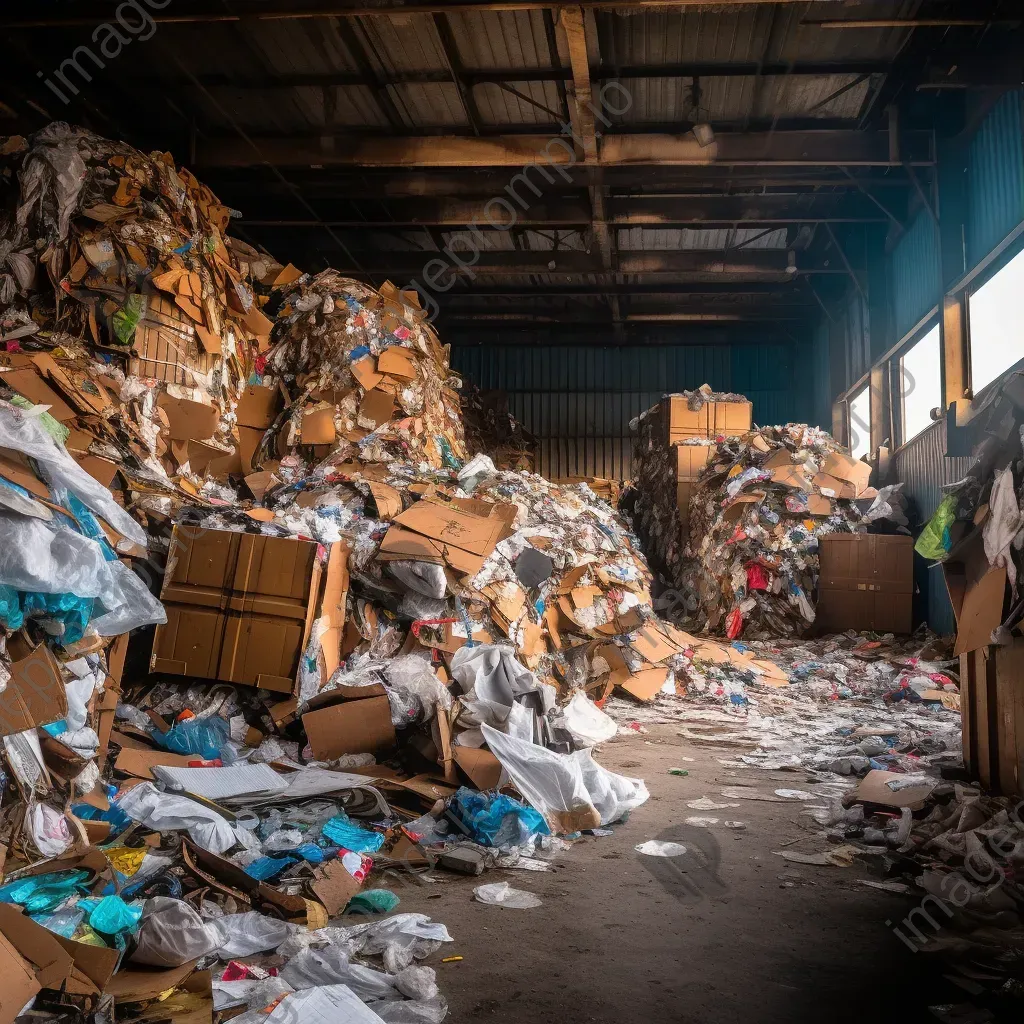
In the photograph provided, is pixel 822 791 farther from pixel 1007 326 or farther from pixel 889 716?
pixel 1007 326

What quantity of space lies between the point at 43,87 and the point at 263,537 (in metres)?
5.10

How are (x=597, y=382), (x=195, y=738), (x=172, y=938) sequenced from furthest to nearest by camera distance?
(x=597, y=382), (x=195, y=738), (x=172, y=938)

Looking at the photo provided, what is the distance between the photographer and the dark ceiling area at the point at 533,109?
244 inches

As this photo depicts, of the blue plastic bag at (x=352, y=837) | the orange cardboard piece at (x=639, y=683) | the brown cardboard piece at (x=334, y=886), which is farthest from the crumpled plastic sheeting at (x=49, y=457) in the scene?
the orange cardboard piece at (x=639, y=683)

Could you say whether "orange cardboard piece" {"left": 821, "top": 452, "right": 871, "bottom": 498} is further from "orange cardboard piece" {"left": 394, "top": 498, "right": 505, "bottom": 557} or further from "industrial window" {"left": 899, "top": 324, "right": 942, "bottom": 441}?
"orange cardboard piece" {"left": 394, "top": 498, "right": 505, "bottom": 557}

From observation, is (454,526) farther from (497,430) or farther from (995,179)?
(497,430)

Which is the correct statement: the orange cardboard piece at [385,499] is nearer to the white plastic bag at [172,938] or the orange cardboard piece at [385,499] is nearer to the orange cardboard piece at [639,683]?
the orange cardboard piece at [639,683]

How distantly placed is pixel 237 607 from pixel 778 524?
6223mm

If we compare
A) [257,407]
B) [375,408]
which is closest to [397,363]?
[375,408]

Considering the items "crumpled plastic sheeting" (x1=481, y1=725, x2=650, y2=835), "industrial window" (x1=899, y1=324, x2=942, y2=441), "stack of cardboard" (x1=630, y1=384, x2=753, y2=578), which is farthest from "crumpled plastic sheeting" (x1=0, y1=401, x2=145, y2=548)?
"stack of cardboard" (x1=630, y1=384, x2=753, y2=578)

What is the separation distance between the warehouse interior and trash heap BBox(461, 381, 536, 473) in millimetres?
1555

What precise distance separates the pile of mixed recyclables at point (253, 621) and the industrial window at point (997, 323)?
11.4 ft

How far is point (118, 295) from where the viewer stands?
5500 millimetres

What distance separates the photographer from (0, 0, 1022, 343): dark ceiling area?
619 cm
